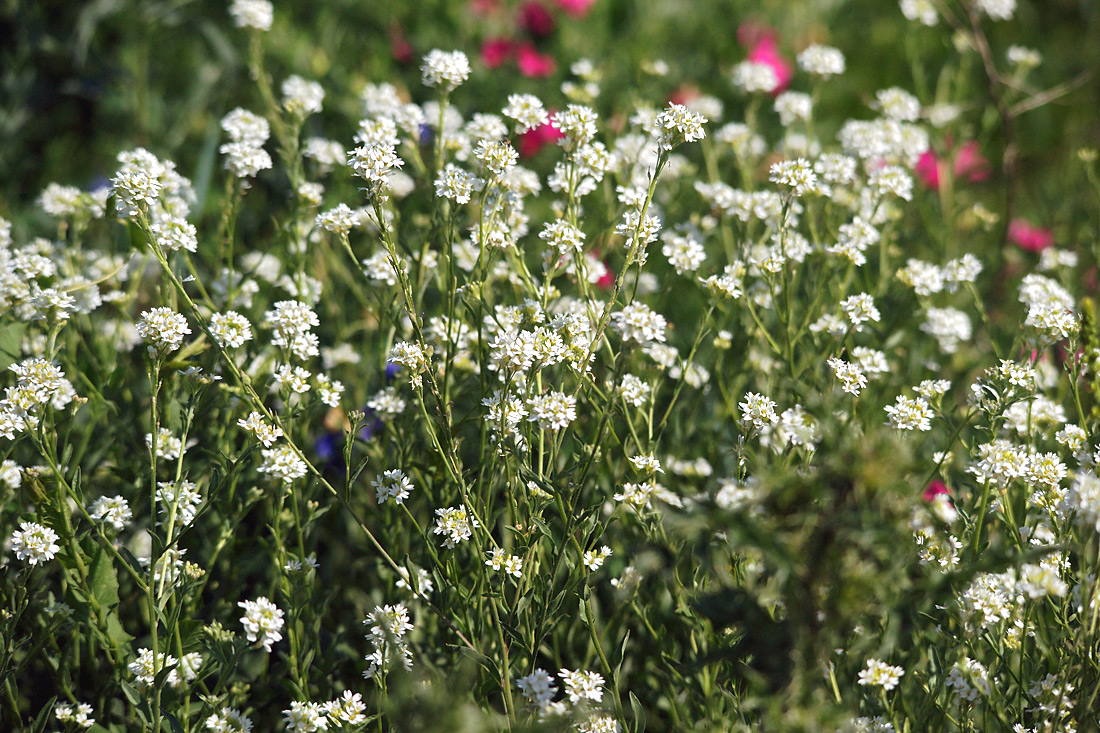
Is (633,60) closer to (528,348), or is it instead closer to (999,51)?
(528,348)

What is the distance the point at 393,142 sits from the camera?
4.89ft

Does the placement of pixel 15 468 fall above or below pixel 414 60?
below

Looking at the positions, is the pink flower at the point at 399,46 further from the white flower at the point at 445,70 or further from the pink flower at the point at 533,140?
the white flower at the point at 445,70

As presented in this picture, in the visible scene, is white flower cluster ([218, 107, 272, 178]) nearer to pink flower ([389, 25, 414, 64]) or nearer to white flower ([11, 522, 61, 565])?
white flower ([11, 522, 61, 565])

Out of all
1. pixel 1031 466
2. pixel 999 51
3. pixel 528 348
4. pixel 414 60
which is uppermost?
pixel 999 51

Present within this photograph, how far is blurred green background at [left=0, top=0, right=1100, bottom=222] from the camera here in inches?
110

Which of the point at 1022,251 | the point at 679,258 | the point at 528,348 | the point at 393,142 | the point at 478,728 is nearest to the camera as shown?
the point at 478,728

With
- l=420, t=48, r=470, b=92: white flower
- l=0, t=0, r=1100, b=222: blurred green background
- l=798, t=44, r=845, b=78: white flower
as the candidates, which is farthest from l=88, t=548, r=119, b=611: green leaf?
l=798, t=44, r=845, b=78: white flower

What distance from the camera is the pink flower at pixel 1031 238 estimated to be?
2.51m

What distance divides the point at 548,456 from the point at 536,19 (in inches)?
85.3

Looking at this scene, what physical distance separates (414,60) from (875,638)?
2513 mm

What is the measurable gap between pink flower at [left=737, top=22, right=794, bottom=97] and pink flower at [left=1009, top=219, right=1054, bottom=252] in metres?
0.89

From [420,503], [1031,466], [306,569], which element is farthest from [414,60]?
[1031,466]

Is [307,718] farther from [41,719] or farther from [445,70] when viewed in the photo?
[445,70]
